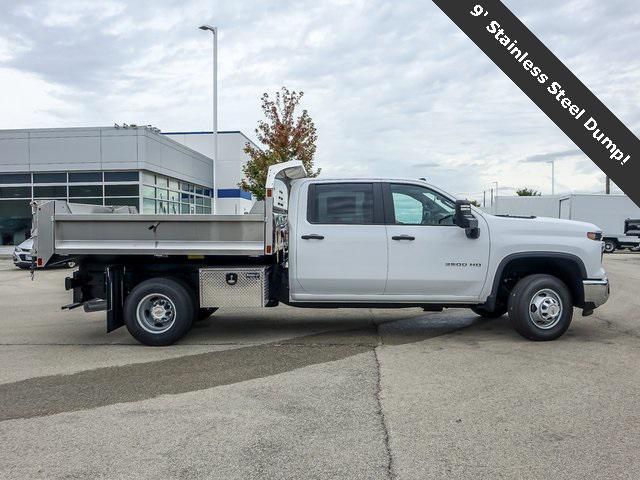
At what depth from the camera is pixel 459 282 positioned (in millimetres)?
7238

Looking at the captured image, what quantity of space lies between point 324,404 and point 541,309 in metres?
3.54

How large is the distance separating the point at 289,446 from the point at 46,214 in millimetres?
4565

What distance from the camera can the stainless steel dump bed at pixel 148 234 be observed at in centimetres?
695

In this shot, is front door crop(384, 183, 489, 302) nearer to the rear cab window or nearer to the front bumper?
the rear cab window

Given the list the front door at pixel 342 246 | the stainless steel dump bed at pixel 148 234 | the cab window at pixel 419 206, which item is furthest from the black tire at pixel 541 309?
the stainless steel dump bed at pixel 148 234

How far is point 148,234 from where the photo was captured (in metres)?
7.02

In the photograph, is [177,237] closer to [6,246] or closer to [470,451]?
[470,451]

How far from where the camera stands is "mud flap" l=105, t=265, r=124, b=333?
7.19m

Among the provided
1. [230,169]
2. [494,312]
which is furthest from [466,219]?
[230,169]

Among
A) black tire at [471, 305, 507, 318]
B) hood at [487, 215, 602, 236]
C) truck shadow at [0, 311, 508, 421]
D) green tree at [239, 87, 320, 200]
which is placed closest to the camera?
truck shadow at [0, 311, 508, 421]

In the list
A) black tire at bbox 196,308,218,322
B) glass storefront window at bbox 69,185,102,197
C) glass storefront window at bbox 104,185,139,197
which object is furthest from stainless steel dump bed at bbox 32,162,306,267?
glass storefront window at bbox 69,185,102,197

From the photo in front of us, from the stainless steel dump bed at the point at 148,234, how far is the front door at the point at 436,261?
1575 mm

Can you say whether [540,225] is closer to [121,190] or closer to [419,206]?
[419,206]

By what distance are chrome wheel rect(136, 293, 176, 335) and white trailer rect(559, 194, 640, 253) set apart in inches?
1084
